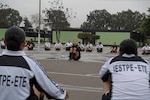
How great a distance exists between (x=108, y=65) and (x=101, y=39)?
76.4 m

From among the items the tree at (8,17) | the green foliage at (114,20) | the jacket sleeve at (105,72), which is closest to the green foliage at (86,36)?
the tree at (8,17)

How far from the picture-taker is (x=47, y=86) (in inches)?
139

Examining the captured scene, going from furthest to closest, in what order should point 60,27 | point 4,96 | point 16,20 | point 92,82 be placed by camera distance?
point 16,20 < point 60,27 < point 92,82 < point 4,96

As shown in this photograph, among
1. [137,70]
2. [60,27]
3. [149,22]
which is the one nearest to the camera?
[137,70]

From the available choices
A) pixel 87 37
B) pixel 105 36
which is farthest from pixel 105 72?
pixel 105 36

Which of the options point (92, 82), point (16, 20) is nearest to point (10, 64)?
point (92, 82)

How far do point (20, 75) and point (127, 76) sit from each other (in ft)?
4.31

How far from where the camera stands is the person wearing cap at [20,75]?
346 centimetres

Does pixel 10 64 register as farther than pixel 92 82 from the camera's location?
No

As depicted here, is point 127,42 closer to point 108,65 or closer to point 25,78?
point 108,65

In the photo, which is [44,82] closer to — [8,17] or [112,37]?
[112,37]

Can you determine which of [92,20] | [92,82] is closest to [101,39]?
[92,20]

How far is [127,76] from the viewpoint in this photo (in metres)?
4.14

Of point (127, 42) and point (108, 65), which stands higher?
point (127, 42)
